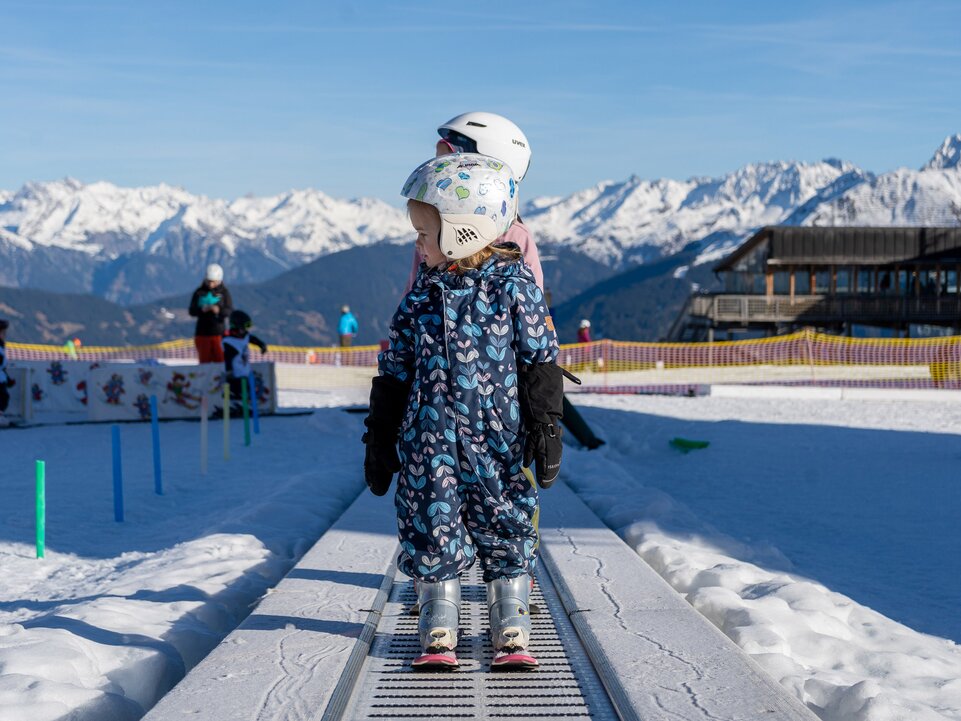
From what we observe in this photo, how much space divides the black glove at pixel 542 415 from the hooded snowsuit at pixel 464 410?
4 centimetres

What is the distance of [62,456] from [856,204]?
Result: 604 feet

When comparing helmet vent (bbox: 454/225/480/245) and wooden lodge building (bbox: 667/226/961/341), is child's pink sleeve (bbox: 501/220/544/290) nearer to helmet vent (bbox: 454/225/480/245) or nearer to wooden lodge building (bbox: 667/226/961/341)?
helmet vent (bbox: 454/225/480/245)

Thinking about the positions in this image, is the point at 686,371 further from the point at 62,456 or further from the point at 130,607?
the point at 130,607

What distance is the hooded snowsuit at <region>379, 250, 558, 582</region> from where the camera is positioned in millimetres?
3941

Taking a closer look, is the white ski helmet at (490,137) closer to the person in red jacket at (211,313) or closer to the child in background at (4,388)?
the person in red jacket at (211,313)

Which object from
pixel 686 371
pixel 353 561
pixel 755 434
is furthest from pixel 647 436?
pixel 686 371

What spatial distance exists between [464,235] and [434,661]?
1474 mm

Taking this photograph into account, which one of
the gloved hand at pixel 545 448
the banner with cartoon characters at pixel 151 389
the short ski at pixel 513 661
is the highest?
the gloved hand at pixel 545 448

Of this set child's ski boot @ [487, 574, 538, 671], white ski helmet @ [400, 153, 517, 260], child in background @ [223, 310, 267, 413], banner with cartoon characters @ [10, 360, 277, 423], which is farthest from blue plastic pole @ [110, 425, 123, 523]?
banner with cartoon characters @ [10, 360, 277, 423]

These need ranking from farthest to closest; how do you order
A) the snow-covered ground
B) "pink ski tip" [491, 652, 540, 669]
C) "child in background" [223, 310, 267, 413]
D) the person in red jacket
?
the person in red jacket, "child in background" [223, 310, 267, 413], the snow-covered ground, "pink ski tip" [491, 652, 540, 669]

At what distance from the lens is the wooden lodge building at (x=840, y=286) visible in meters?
54.2

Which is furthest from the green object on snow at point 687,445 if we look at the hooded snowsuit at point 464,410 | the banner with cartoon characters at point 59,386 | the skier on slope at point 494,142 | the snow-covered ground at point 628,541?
the hooded snowsuit at point 464,410

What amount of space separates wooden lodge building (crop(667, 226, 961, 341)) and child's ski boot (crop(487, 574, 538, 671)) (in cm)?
4986

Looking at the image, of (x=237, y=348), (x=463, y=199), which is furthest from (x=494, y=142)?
(x=237, y=348)
